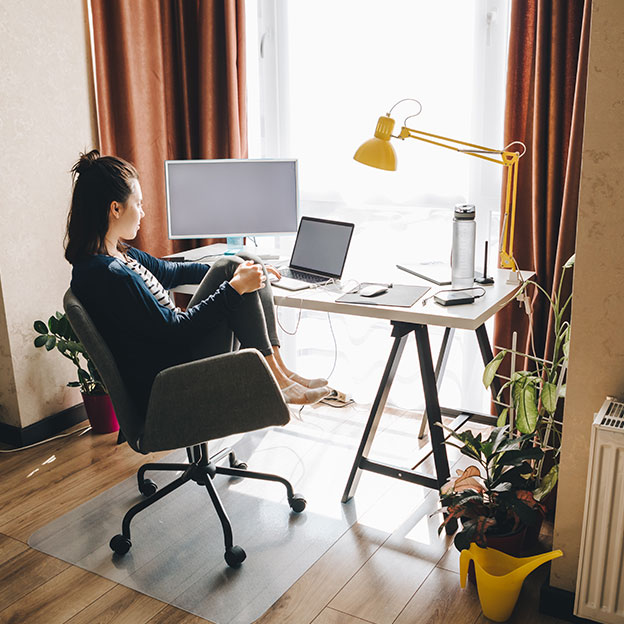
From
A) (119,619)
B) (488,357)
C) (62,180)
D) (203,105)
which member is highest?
(203,105)

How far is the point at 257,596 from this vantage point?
6.32ft

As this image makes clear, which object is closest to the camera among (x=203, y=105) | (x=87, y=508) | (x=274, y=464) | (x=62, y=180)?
(x=87, y=508)

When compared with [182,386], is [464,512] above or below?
below

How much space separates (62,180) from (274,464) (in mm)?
1440

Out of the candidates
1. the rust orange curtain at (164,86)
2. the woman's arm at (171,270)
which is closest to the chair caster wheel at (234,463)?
the woman's arm at (171,270)

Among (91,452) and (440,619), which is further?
(91,452)

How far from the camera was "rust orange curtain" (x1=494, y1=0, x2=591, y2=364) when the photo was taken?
233 centimetres

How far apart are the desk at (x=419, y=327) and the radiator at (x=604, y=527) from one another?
53cm

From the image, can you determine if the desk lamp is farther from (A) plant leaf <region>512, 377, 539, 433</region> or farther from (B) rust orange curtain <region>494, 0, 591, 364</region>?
(A) plant leaf <region>512, 377, 539, 433</region>

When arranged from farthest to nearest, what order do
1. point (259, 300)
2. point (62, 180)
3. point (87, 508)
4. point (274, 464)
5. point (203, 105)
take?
point (203, 105) < point (62, 180) < point (274, 464) < point (87, 508) < point (259, 300)

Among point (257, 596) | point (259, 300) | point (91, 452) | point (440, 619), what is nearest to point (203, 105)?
point (259, 300)

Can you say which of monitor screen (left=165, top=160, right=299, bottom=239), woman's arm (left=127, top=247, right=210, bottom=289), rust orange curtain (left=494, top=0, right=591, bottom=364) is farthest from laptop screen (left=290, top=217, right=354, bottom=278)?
rust orange curtain (left=494, top=0, right=591, bottom=364)

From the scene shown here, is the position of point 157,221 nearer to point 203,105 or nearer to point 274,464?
point 203,105

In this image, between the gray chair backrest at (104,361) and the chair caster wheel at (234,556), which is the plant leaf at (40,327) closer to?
the gray chair backrest at (104,361)
